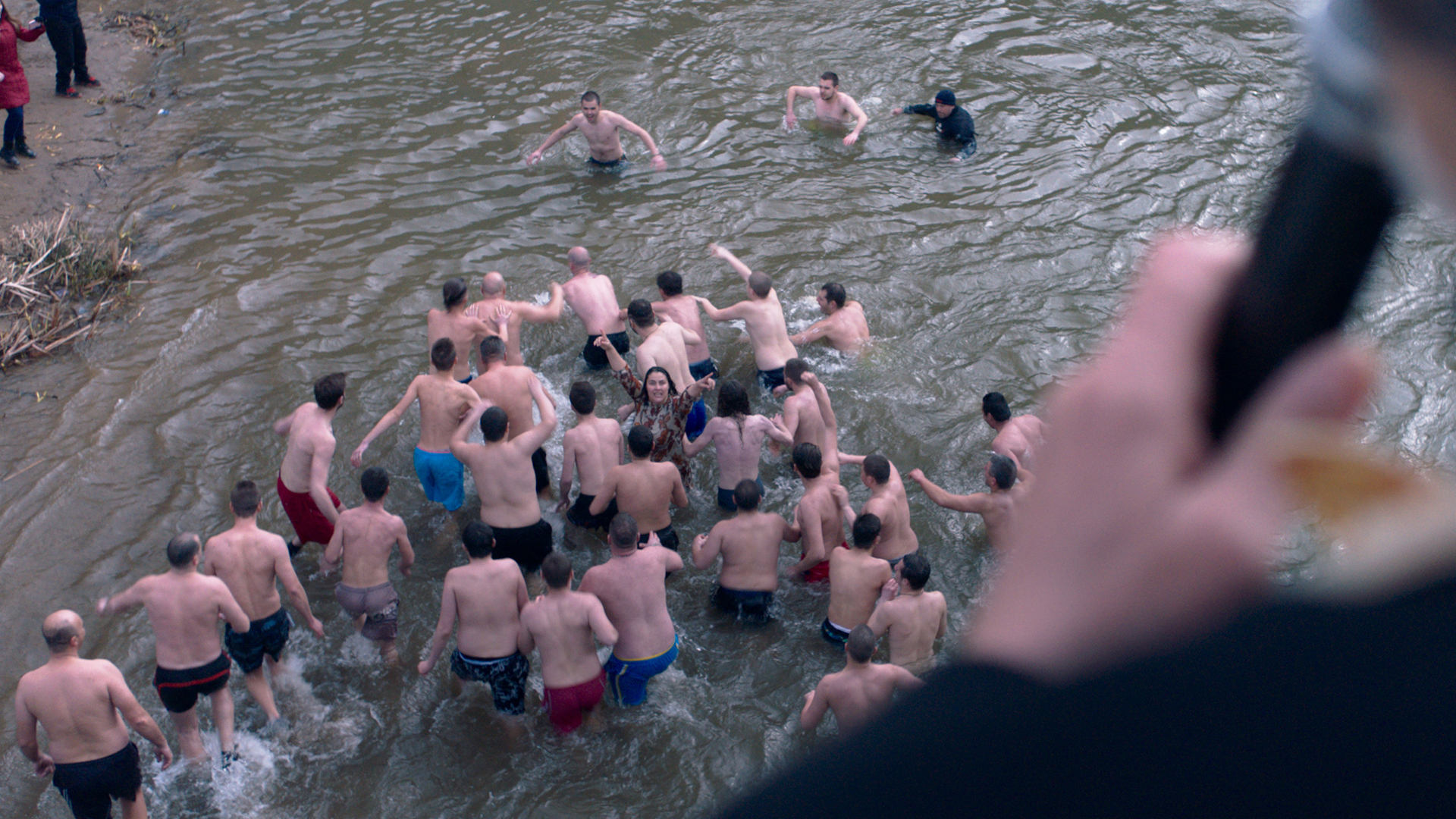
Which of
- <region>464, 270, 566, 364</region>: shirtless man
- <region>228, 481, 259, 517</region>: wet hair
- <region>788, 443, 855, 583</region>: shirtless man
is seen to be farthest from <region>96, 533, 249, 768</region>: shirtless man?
<region>788, 443, 855, 583</region>: shirtless man

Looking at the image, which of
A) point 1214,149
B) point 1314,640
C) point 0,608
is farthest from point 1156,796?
point 1214,149

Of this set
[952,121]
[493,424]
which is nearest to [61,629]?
[493,424]

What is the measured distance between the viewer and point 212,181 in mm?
13984

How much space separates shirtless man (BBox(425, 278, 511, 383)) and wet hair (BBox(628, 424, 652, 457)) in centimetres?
242

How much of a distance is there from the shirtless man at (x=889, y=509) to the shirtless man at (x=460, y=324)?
4301 millimetres

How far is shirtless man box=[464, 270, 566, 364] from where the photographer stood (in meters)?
10.6

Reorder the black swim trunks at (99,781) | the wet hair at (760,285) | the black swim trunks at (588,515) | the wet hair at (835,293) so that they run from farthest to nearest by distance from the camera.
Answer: the wet hair at (835,293)
the wet hair at (760,285)
the black swim trunks at (588,515)
the black swim trunks at (99,781)

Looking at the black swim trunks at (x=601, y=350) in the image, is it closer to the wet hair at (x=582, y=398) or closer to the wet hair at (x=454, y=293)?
the wet hair at (x=454, y=293)

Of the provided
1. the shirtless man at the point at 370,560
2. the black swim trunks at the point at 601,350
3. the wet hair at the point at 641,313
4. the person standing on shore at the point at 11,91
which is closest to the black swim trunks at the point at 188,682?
the shirtless man at the point at 370,560

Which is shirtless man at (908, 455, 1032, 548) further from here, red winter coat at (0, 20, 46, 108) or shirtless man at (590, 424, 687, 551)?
red winter coat at (0, 20, 46, 108)

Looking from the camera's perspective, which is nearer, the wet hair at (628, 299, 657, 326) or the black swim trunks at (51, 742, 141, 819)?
the black swim trunks at (51, 742, 141, 819)

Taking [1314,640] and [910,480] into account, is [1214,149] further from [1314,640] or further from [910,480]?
[1314,640]

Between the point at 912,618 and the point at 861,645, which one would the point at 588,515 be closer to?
the point at 912,618

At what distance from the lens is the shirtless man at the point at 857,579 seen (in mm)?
7867
